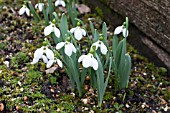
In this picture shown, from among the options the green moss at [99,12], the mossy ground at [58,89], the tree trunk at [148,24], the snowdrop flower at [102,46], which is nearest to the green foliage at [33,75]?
the mossy ground at [58,89]

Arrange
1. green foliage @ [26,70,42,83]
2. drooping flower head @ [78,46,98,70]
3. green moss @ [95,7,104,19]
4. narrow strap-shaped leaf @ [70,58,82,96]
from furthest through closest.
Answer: green moss @ [95,7,104,19], green foliage @ [26,70,42,83], narrow strap-shaped leaf @ [70,58,82,96], drooping flower head @ [78,46,98,70]

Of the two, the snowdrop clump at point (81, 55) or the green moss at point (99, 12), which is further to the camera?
the green moss at point (99, 12)

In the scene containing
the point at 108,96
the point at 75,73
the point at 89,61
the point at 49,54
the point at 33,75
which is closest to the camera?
the point at 89,61

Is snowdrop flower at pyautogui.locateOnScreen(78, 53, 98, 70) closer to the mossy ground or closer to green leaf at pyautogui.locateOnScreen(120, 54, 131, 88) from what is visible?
green leaf at pyautogui.locateOnScreen(120, 54, 131, 88)

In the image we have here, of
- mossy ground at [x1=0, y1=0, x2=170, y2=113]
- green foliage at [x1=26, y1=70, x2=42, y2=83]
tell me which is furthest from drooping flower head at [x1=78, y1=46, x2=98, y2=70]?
green foliage at [x1=26, y1=70, x2=42, y2=83]

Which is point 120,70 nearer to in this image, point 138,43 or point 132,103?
point 132,103

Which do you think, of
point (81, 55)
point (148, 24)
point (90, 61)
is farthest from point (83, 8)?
point (90, 61)

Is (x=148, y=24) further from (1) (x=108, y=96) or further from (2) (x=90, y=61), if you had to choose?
(2) (x=90, y=61)

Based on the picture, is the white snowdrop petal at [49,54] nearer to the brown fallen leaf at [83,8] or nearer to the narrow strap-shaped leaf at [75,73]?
the narrow strap-shaped leaf at [75,73]

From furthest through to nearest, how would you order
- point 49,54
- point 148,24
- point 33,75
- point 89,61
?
point 148,24 → point 33,75 → point 49,54 → point 89,61
